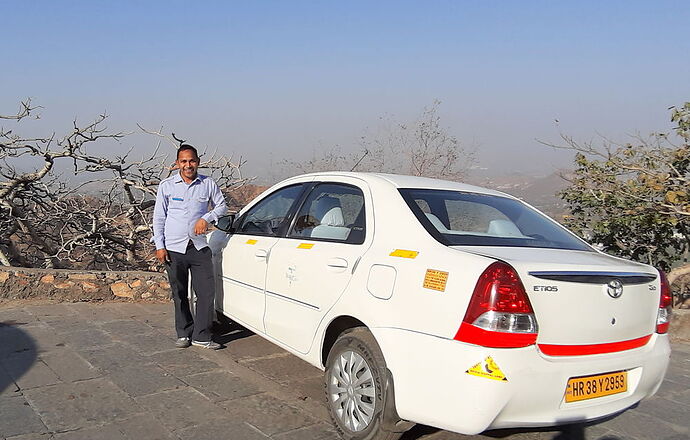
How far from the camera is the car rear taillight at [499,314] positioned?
2.60 m

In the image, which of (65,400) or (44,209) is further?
(44,209)

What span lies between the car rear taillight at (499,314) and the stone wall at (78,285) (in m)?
5.32

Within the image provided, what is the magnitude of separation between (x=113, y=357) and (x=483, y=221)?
10.8ft

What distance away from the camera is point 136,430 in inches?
132

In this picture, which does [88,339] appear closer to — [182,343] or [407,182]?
[182,343]

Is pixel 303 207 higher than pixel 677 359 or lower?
higher

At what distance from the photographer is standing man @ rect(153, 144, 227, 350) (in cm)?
492

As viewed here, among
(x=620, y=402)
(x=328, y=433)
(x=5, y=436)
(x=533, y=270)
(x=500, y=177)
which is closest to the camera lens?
(x=533, y=270)

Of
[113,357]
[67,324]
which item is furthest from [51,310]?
[113,357]

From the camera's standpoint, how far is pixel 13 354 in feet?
15.5

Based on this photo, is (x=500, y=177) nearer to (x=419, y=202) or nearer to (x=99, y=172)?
(x=99, y=172)

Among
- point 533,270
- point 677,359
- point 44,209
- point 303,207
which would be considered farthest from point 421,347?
point 44,209

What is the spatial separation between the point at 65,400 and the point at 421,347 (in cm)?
253

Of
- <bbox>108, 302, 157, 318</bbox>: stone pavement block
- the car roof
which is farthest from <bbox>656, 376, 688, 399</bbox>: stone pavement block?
<bbox>108, 302, 157, 318</bbox>: stone pavement block
